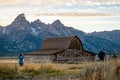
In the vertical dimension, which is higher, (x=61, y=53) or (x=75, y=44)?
Answer: (x=75, y=44)

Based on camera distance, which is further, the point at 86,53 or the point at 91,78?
the point at 86,53

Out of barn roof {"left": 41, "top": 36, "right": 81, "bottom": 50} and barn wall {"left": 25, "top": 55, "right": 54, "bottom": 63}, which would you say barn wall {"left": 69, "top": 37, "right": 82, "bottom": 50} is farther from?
barn wall {"left": 25, "top": 55, "right": 54, "bottom": 63}

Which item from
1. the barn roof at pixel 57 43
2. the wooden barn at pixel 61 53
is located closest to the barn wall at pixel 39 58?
the wooden barn at pixel 61 53

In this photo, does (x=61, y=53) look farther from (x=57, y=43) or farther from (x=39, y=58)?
(x=57, y=43)

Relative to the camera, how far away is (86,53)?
80.4 m

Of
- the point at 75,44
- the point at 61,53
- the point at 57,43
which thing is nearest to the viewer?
the point at 61,53

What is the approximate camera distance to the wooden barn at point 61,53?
73750mm

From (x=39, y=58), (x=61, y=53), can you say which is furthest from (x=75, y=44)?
(x=39, y=58)

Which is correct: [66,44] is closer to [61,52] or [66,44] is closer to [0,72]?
[61,52]

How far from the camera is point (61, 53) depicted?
75.0m

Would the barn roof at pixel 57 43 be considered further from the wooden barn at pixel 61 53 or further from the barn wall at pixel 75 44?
the barn wall at pixel 75 44

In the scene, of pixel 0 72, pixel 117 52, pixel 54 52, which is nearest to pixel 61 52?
pixel 54 52

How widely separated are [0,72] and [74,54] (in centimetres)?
5104

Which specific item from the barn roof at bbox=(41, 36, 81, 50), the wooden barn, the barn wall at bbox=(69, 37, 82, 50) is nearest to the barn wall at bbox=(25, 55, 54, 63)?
the wooden barn
